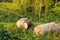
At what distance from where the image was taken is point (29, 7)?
15.8 metres

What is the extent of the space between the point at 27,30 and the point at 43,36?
1842mm

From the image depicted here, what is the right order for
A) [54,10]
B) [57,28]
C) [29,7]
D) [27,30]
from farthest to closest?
[29,7]
[54,10]
[27,30]
[57,28]

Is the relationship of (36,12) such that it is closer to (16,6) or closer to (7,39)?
(16,6)

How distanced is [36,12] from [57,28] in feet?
16.6

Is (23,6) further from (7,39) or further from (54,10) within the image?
(7,39)

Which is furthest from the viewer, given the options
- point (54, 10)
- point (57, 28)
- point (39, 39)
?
point (54, 10)

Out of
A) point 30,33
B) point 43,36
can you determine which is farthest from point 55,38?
point 30,33

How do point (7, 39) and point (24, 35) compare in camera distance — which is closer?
point (7, 39)

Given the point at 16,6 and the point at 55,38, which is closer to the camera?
the point at 55,38

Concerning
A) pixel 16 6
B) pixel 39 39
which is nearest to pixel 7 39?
pixel 39 39

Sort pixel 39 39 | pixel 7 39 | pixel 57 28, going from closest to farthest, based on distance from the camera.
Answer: pixel 7 39 → pixel 39 39 → pixel 57 28

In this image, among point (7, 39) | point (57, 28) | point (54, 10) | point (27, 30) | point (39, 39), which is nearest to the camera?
point (7, 39)

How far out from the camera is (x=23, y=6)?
50.9ft

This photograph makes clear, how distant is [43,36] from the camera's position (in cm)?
966
